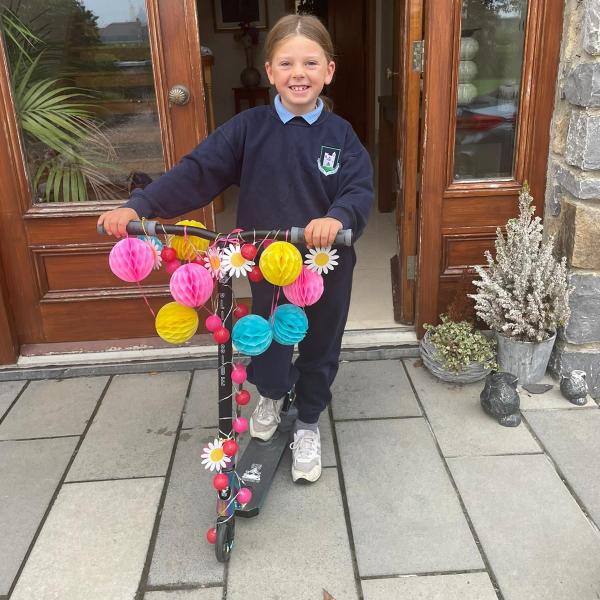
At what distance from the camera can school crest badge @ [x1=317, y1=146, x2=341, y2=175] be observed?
2064 millimetres

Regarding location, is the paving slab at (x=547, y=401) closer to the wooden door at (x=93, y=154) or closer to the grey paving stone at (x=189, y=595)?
the grey paving stone at (x=189, y=595)

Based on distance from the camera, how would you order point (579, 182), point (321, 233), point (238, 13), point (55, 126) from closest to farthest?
point (321, 233)
point (579, 182)
point (55, 126)
point (238, 13)

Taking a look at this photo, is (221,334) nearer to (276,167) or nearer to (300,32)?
(276,167)

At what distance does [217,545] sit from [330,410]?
99cm

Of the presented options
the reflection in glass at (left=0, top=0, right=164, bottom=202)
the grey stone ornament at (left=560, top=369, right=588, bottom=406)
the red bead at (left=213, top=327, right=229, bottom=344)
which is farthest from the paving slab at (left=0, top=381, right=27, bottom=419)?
the grey stone ornament at (left=560, top=369, right=588, bottom=406)

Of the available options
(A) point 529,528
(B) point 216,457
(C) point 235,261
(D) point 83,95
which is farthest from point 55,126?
(A) point 529,528

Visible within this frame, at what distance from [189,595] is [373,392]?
1.33 metres

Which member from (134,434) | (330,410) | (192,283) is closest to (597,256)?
(330,410)

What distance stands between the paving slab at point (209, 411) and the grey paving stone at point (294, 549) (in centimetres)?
20

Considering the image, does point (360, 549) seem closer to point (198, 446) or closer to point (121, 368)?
point (198, 446)

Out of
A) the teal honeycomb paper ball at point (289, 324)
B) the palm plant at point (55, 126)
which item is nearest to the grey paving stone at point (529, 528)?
the teal honeycomb paper ball at point (289, 324)

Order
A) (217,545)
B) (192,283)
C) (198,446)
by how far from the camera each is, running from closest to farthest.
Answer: (192,283) < (217,545) < (198,446)

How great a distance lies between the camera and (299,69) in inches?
76.2

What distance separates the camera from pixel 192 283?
1670 millimetres
